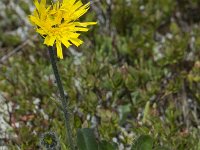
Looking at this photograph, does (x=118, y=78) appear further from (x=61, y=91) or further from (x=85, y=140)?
(x=61, y=91)

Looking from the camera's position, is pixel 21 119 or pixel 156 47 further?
pixel 156 47

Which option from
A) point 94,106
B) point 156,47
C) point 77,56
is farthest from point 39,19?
point 156,47

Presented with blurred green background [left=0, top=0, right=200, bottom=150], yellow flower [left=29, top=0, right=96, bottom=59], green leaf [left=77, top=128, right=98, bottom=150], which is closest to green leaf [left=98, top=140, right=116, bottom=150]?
green leaf [left=77, top=128, right=98, bottom=150]

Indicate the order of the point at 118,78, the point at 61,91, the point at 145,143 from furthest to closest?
the point at 118,78
the point at 145,143
the point at 61,91

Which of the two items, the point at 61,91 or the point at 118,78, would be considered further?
the point at 118,78

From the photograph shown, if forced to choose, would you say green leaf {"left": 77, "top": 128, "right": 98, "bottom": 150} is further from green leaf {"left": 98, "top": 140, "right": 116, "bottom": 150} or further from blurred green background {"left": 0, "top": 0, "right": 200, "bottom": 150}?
blurred green background {"left": 0, "top": 0, "right": 200, "bottom": 150}

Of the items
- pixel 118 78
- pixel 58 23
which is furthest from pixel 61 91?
pixel 118 78

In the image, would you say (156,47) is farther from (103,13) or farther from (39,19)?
(39,19)
